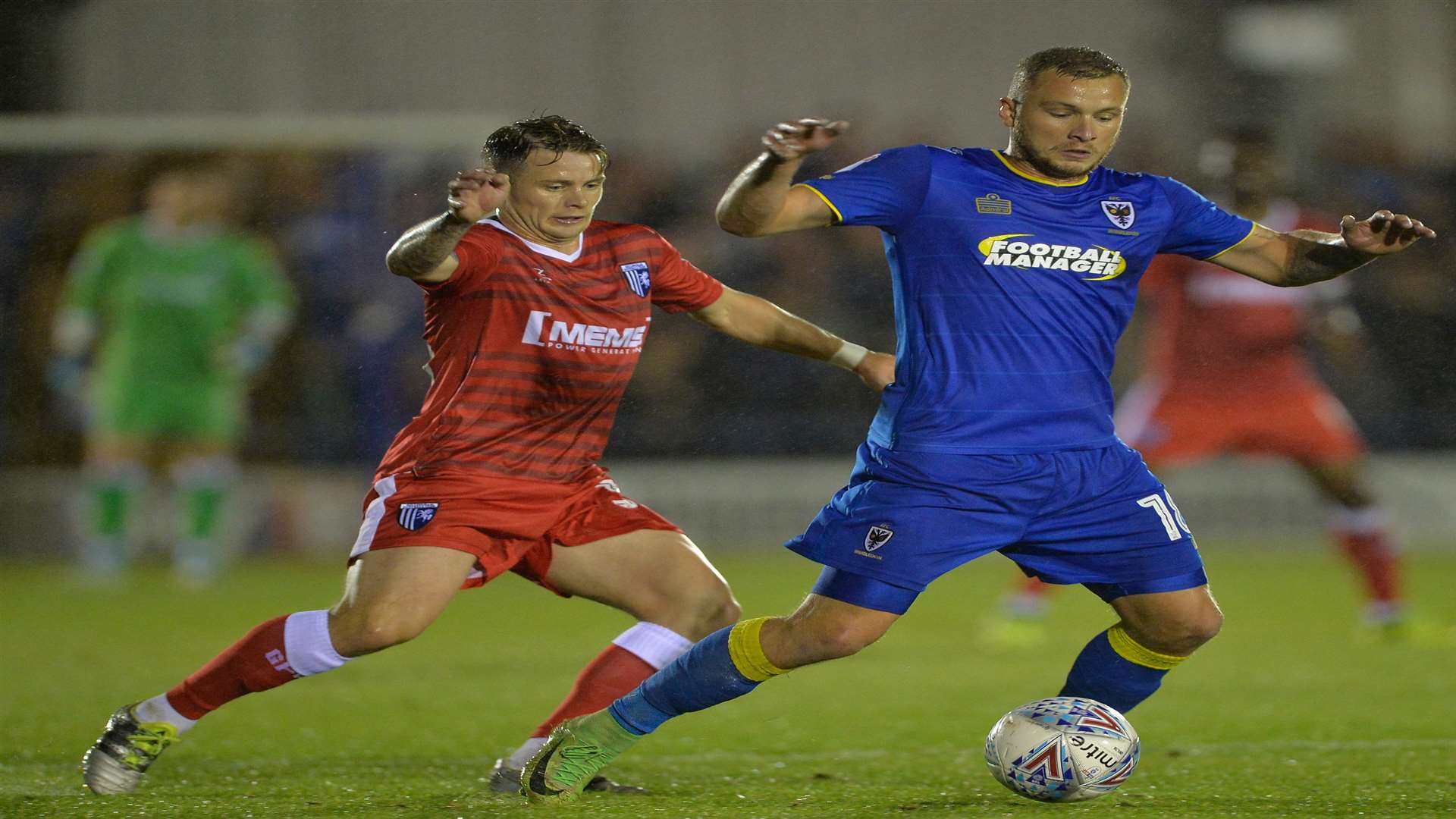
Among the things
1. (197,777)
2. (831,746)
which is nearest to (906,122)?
(831,746)

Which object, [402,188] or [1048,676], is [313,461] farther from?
[1048,676]

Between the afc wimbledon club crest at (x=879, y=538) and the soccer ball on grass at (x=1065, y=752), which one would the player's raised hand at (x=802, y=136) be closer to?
the afc wimbledon club crest at (x=879, y=538)

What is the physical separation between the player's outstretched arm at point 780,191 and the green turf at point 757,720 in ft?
4.53

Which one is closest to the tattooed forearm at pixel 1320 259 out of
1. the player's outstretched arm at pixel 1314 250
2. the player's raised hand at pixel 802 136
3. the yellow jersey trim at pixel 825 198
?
the player's outstretched arm at pixel 1314 250

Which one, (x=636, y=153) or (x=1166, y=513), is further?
(x=636, y=153)

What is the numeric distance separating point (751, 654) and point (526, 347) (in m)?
0.99

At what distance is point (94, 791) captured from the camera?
4590 mm

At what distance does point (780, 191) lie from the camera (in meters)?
4.03

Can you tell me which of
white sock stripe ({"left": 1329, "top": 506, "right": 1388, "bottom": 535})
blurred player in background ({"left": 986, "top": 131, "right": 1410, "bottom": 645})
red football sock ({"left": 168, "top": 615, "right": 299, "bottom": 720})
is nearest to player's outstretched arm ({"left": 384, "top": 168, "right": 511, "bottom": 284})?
red football sock ({"left": 168, "top": 615, "right": 299, "bottom": 720})

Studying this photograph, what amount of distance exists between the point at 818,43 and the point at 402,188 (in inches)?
146

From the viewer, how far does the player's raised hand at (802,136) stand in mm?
3865

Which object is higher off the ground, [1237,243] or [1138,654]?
[1237,243]

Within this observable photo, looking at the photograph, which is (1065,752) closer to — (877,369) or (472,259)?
(877,369)

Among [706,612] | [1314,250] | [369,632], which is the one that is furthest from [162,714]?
[1314,250]
